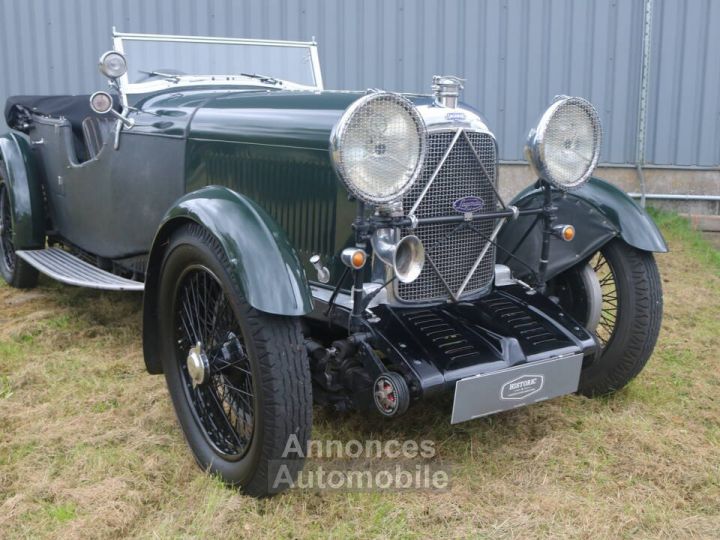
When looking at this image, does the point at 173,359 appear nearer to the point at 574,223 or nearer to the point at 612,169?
the point at 574,223

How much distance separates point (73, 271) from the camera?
12.5ft

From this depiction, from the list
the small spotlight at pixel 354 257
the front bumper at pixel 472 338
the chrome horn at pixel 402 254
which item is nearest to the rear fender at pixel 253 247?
the small spotlight at pixel 354 257

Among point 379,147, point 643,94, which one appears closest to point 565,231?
point 379,147

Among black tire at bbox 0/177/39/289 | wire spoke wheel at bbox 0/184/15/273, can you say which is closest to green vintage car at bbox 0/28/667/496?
black tire at bbox 0/177/39/289

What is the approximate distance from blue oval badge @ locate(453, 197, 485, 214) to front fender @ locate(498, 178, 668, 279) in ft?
0.84

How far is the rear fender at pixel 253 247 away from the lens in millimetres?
2131

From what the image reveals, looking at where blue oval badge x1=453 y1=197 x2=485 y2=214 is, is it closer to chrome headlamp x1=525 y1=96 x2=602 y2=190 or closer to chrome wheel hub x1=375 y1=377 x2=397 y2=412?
chrome headlamp x1=525 y1=96 x2=602 y2=190

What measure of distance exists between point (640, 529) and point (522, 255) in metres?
1.23

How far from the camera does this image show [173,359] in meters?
2.69

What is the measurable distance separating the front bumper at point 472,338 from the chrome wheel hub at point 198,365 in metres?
0.56

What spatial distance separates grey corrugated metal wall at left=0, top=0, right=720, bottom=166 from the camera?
21.0 feet

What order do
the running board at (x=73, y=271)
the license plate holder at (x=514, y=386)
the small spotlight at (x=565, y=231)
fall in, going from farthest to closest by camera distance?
the running board at (x=73, y=271), the small spotlight at (x=565, y=231), the license plate holder at (x=514, y=386)

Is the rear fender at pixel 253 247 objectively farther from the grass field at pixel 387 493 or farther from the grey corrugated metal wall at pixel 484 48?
the grey corrugated metal wall at pixel 484 48

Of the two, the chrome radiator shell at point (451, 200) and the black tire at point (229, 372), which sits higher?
the chrome radiator shell at point (451, 200)
